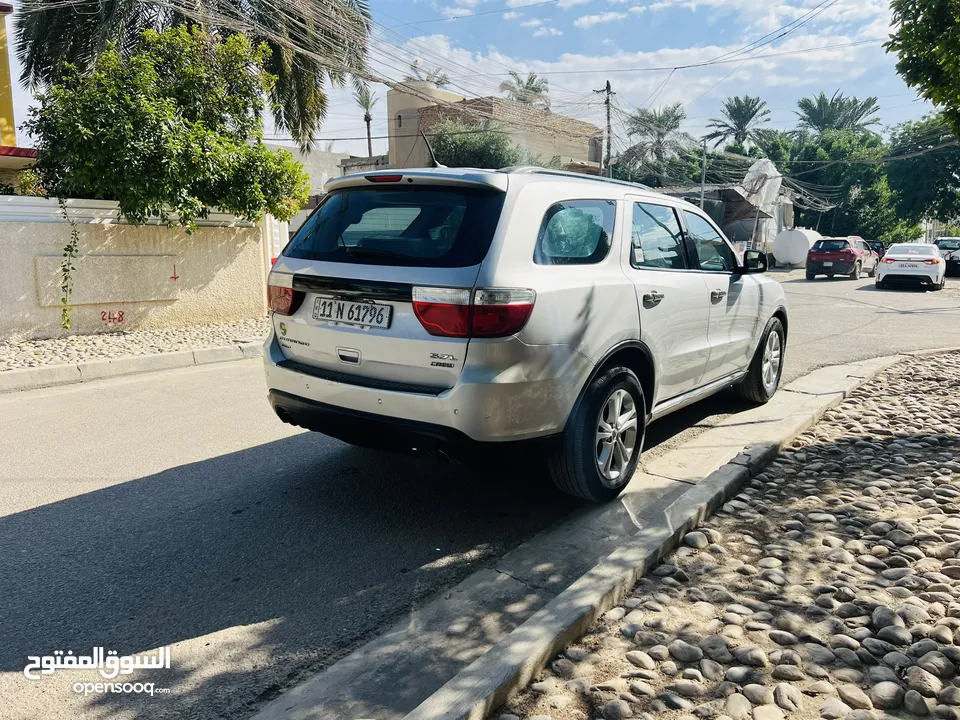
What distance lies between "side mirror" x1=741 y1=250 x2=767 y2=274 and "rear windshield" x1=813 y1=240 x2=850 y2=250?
23378mm

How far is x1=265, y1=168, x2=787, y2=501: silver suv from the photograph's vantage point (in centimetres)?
356

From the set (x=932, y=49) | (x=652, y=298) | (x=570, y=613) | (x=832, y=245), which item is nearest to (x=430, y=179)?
(x=652, y=298)

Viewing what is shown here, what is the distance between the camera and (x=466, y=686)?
96.7 inches

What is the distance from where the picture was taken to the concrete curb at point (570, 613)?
2.40 metres

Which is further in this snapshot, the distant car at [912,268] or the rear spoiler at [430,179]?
the distant car at [912,268]

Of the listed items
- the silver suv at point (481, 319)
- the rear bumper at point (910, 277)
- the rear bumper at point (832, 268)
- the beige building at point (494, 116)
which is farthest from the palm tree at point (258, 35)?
the beige building at point (494, 116)

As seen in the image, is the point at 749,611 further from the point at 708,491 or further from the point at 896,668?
the point at 708,491

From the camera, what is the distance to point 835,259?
26.5 m

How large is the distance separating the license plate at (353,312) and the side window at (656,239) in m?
1.60

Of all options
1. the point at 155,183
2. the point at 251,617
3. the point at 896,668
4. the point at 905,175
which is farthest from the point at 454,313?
the point at 905,175

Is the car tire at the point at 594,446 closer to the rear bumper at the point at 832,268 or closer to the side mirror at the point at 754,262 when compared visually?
the side mirror at the point at 754,262

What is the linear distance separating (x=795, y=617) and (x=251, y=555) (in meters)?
2.47

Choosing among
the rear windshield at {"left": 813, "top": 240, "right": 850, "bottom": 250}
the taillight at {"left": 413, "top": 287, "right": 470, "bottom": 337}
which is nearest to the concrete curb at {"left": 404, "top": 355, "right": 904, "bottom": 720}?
the taillight at {"left": 413, "top": 287, "right": 470, "bottom": 337}

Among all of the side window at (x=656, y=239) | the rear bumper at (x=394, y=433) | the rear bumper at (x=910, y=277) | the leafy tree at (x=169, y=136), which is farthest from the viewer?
the rear bumper at (x=910, y=277)
